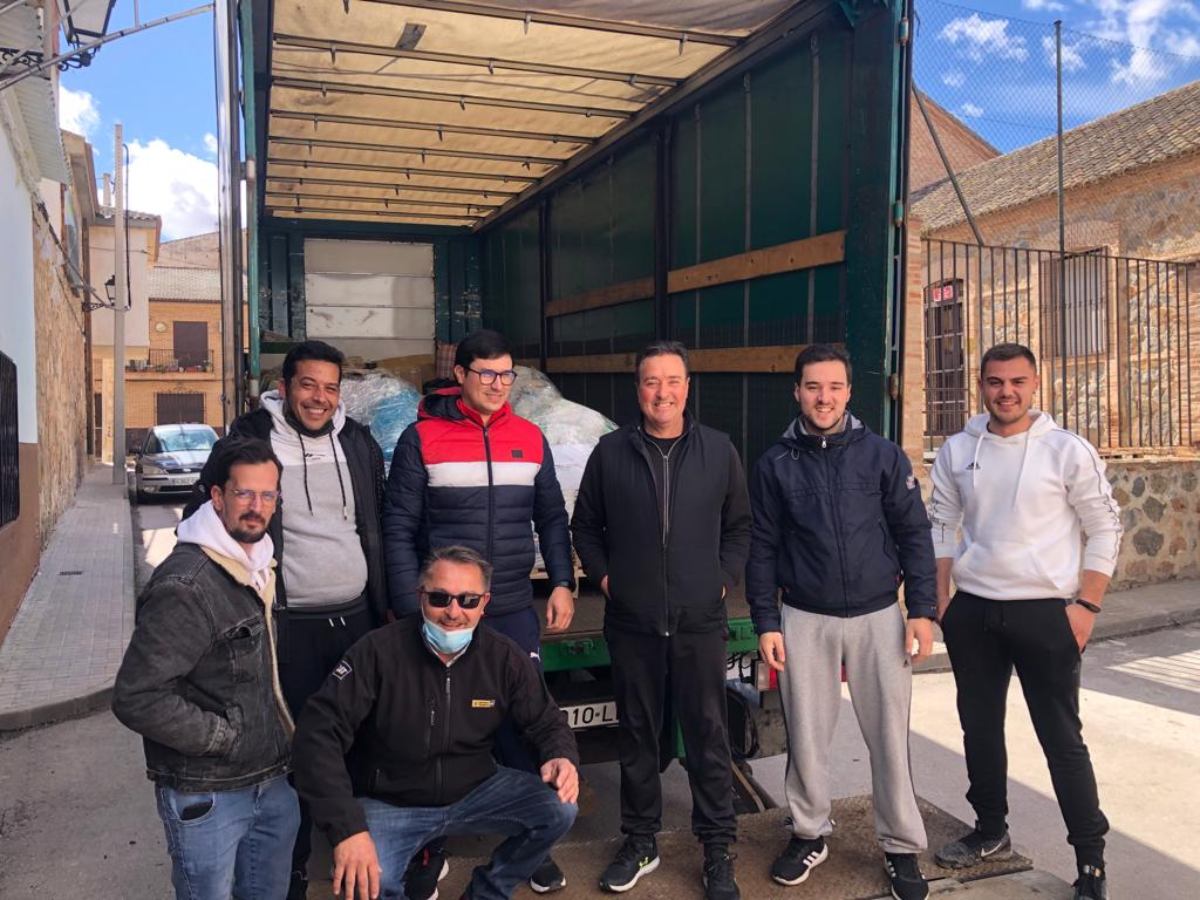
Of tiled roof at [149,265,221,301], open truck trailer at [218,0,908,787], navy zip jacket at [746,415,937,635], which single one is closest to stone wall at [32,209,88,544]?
open truck trailer at [218,0,908,787]

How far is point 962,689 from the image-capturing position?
3.13 m

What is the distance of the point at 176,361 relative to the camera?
41156 mm

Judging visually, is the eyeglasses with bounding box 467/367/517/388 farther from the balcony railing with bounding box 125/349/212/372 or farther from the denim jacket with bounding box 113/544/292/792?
the balcony railing with bounding box 125/349/212/372

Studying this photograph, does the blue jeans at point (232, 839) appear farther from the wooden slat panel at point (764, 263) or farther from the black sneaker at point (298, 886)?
the wooden slat panel at point (764, 263)

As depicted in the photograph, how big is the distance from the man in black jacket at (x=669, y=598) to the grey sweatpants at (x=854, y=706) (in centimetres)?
23

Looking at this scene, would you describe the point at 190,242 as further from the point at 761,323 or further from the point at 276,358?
the point at 761,323

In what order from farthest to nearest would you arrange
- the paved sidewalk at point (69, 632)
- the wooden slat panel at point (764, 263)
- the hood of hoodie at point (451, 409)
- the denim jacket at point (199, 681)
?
the paved sidewalk at point (69, 632)
the wooden slat panel at point (764, 263)
the hood of hoodie at point (451, 409)
the denim jacket at point (199, 681)

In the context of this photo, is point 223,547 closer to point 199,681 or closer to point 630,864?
point 199,681

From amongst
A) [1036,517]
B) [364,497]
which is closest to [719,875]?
[1036,517]

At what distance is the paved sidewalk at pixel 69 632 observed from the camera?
5547 millimetres

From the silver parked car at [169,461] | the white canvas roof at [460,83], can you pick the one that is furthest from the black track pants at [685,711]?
the silver parked car at [169,461]

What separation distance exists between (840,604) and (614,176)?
4025mm

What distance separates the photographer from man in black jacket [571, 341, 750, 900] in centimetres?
288

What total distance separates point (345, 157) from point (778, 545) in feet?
15.7
